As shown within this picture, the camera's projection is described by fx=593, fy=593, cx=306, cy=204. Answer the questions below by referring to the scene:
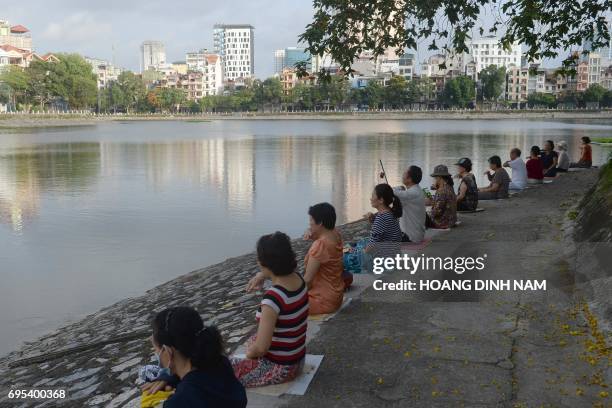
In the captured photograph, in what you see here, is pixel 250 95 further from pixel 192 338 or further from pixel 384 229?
pixel 192 338

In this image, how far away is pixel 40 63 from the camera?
356 ft

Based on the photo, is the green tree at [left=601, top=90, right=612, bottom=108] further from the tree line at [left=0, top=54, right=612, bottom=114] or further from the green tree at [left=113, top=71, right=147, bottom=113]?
the green tree at [left=113, top=71, right=147, bottom=113]

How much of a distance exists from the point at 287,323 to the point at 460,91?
121 meters

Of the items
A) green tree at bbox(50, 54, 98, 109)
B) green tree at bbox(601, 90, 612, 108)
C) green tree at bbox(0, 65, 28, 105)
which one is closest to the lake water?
green tree at bbox(0, 65, 28, 105)

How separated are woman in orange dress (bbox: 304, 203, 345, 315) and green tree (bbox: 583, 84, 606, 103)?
12180 cm

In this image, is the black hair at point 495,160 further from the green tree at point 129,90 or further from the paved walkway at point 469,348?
the green tree at point 129,90

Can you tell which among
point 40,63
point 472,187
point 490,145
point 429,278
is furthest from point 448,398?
point 40,63

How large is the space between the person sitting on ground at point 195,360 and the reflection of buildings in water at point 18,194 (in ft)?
47.7

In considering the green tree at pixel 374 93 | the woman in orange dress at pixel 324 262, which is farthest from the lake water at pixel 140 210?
the green tree at pixel 374 93

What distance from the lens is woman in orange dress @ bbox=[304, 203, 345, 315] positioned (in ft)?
16.9

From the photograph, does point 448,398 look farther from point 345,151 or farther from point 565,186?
point 345,151

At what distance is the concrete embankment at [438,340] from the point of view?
4.14 meters

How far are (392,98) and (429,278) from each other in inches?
4732

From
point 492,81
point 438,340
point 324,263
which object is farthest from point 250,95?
point 438,340
